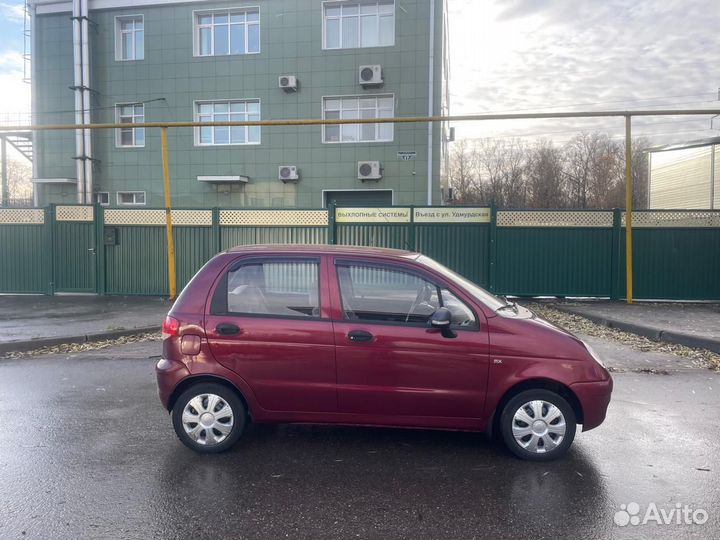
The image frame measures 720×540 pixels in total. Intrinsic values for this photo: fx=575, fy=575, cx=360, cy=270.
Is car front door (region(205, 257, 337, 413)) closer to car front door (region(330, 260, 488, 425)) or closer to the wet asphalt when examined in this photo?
car front door (region(330, 260, 488, 425))

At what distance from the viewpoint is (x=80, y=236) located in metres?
13.9

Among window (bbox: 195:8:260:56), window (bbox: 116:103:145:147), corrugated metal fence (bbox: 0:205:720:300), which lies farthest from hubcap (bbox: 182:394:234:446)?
window (bbox: 116:103:145:147)

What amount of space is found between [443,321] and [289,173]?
740 inches

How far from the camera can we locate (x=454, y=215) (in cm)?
1332

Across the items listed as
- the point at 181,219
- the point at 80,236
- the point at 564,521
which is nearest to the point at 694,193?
the point at 181,219

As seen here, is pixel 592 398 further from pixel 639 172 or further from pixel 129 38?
pixel 639 172

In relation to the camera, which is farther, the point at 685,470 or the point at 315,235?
the point at 315,235

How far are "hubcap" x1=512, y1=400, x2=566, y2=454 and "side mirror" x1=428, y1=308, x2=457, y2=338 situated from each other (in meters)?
→ 0.81

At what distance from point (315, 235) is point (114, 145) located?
A: 14.5 m

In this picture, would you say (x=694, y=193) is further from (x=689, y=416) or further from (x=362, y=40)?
(x=689, y=416)

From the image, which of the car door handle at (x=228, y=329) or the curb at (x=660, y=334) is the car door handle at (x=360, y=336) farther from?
the curb at (x=660, y=334)

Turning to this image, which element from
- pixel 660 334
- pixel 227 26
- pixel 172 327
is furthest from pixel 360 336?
pixel 227 26

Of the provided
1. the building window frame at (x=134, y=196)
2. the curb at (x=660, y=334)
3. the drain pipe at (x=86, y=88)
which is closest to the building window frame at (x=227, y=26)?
the drain pipe at (x=86, y=88)

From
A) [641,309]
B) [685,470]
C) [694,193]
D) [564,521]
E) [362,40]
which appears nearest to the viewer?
[564,521]
